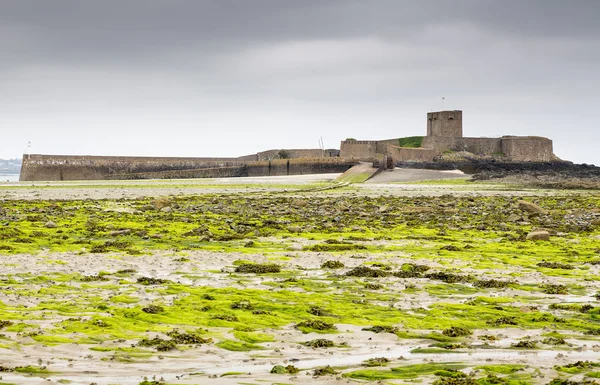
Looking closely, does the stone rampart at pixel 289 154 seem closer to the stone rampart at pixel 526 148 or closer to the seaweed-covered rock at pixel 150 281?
the stone rampart at pixel 526 148

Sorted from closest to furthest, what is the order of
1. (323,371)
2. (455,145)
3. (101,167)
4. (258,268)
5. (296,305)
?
(323,371)
(296,305)
(258,268)
(101,167)
(455,145)

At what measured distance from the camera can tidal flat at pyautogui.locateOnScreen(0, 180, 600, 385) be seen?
6.24 metres

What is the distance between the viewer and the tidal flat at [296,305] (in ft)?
20.5

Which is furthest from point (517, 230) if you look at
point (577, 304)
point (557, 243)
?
point (577, 304)

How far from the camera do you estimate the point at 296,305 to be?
8.75 meters

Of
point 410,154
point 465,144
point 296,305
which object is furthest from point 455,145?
point 296,305

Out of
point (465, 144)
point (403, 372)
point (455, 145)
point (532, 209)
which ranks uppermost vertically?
point (465, 144)

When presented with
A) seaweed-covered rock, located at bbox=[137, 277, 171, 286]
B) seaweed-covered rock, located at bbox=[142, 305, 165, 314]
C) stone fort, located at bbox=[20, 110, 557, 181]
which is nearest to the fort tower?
stone fort, located at bbox=[20, 110, 557, 181]

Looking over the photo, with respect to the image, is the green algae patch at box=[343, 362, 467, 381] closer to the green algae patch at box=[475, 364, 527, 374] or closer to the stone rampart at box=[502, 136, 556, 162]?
the green algae patch at box=[475, 364, 527, 374]

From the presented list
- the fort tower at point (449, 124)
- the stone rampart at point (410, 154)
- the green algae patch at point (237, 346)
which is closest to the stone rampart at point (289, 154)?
the stone rampart at point (410, 154)

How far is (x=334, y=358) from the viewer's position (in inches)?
260

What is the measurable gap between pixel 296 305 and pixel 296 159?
224ft

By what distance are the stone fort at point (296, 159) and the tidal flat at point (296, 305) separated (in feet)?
148

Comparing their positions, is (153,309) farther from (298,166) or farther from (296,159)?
(296,159)
